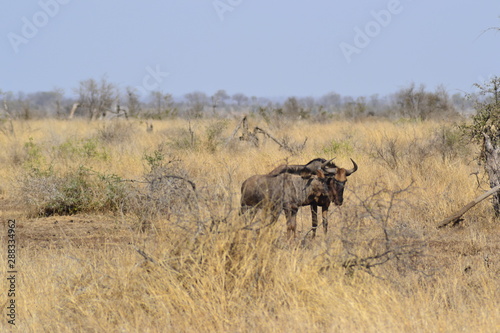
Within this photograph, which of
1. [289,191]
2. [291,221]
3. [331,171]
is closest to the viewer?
[291,221]

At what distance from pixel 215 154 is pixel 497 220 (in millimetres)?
7352

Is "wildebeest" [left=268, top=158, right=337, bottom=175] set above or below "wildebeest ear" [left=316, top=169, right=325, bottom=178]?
above

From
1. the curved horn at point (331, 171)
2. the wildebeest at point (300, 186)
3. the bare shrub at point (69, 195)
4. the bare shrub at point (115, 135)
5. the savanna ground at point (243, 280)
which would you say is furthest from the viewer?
the bare shrub at point (115, 135)

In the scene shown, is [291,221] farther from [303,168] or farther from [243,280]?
[243,280]

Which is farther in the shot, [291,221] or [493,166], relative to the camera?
[493,166]

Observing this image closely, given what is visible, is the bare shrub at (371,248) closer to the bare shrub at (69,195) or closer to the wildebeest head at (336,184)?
the wildebeest head at (336,184)

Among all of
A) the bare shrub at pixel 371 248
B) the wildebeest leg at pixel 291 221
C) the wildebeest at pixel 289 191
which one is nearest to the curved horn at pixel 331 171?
the wildebeest at pixel 289 191

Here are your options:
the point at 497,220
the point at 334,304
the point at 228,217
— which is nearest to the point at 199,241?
the point at 228,217

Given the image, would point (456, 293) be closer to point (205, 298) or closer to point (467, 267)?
point (467, 267)

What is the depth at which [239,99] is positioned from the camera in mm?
116562

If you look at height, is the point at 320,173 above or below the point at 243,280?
above

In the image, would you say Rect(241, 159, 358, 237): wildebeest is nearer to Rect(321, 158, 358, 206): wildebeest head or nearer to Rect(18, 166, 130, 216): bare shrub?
Rect(321, 158, 358, 206): wildebeest head

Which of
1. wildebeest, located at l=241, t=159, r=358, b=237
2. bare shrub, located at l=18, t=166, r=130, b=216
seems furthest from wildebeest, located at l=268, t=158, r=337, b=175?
bare shrub, located at l=18, t=166, r=130, b=216

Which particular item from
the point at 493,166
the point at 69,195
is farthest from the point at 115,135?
the point at 493,166
